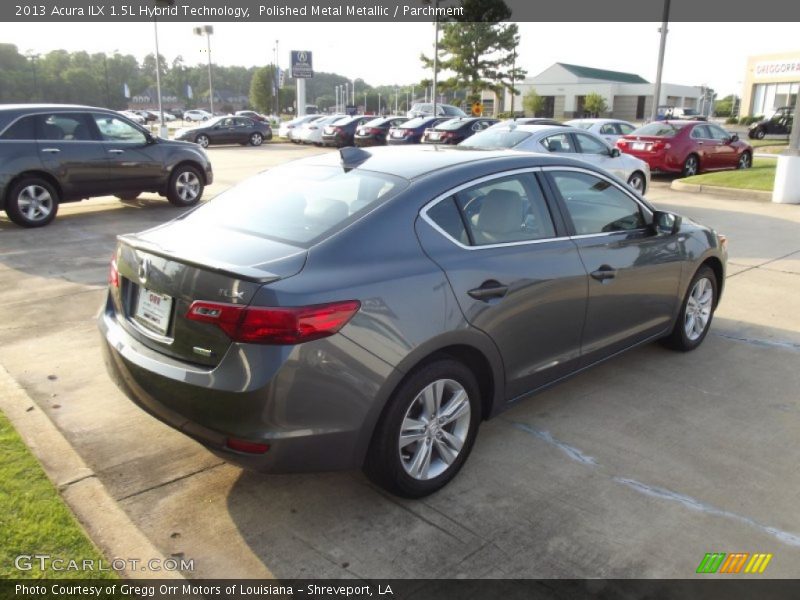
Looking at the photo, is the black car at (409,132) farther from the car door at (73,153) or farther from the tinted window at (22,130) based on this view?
the tinted window at (22,130)

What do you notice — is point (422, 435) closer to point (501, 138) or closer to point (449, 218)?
point (449, 218)

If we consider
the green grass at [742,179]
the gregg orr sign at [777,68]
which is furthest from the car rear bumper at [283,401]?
the gregg orr sign at [777,68]

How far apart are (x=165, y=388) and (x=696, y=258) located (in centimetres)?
395

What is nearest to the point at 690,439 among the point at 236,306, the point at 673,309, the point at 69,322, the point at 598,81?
the point at 673,309

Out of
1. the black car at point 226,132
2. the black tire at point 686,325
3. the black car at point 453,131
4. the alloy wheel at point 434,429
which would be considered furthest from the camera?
the black car at point 226,132

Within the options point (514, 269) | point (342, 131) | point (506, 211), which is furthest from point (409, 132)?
point (514, 269)

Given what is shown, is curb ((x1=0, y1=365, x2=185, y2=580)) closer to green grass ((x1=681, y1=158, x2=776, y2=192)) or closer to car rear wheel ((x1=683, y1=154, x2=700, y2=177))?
green grass ((x1=681, y1=158, x2=776, y2=192))

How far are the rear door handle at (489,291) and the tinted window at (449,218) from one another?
0.24 meters

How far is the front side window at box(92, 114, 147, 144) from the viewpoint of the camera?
10.8 m

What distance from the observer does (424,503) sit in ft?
10.9

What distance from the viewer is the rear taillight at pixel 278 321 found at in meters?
2.74

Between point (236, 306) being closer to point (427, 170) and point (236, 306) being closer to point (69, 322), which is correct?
point (427, 170)

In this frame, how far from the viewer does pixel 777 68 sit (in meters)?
53.5

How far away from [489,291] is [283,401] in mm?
1239
